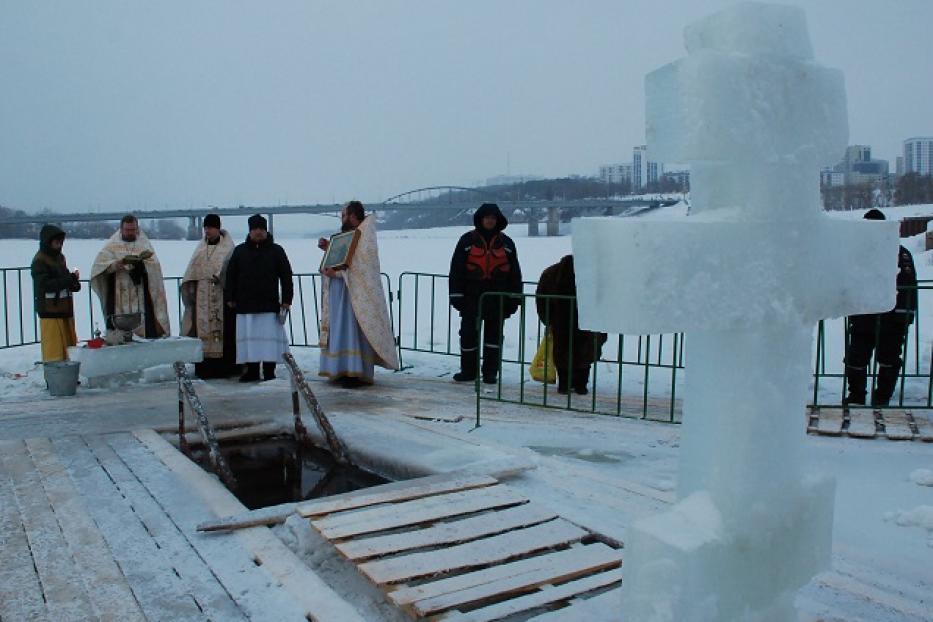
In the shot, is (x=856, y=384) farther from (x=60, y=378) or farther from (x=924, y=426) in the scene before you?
(x=60, y=378)

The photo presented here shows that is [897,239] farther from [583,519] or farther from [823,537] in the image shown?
[583,519]

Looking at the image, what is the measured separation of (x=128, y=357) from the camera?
769 cm

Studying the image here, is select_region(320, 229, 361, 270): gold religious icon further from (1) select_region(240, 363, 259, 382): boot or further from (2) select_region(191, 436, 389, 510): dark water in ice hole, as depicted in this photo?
(2) select_region(191, 436, 389, 510): dark water in ice hole

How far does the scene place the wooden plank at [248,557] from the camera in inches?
122

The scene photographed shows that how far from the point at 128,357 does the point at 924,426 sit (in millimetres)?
6631

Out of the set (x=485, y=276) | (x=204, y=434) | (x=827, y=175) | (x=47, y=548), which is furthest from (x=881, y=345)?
(x=47, y=548)

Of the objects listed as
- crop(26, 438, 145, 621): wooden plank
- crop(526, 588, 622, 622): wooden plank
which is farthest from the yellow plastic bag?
crop(526, 588, 622, 622): wooden plank

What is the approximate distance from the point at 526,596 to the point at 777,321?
155 centimetres

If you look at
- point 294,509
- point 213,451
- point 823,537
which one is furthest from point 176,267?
point 823,537

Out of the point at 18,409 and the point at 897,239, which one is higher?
the point at 897,239

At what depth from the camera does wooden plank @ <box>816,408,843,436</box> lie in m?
5.82

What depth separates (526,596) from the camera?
316 cm

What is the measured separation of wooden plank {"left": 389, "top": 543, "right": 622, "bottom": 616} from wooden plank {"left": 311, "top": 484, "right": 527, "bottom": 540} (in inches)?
23.2

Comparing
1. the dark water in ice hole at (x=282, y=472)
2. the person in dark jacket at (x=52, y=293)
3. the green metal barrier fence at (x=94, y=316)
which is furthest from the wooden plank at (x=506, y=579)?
the green metal barrier fence at (x=94, y=316)
